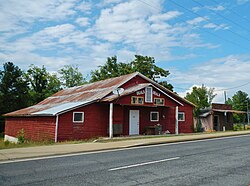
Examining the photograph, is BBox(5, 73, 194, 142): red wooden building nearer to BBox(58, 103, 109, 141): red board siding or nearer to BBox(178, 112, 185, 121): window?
BBox(58, 103, 109, 141): red board siding

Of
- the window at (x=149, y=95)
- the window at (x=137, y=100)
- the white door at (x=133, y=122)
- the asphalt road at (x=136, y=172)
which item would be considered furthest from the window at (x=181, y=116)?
the asphalt road at (x=136, y=172)

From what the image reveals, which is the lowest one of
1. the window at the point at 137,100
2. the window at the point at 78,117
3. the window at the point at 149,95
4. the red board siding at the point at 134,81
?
the window at the point at 78,117

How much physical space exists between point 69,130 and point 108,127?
395 centimetres

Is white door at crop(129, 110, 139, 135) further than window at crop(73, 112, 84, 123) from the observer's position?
Yes

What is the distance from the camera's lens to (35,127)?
23.6 metres

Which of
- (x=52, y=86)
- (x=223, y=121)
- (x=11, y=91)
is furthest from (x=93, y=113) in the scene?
(x=52, y=86)

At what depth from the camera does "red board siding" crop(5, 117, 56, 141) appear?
2113cm

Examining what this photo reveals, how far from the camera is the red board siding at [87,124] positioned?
20.9 m

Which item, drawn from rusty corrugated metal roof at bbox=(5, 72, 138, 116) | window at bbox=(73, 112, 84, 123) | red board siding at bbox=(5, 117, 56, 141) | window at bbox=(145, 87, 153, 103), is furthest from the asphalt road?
window at bbox=(145, 87, 153, 103)

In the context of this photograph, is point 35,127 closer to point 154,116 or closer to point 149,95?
point 149,95

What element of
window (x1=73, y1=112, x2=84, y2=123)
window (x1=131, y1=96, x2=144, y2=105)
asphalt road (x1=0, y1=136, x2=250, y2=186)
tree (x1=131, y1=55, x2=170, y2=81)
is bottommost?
asphalt road (x1=0, y1=136, x2=250, y2=186)

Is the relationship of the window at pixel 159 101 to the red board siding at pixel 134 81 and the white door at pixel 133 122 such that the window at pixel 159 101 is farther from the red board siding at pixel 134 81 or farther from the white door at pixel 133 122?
the red board siding at pixel 134 81

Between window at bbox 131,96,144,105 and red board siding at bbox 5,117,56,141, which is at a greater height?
window at bbox 131,96,144,105

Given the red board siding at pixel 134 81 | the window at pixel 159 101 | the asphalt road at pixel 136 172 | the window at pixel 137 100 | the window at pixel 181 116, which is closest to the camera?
the asphalt road at pixel 136 172
